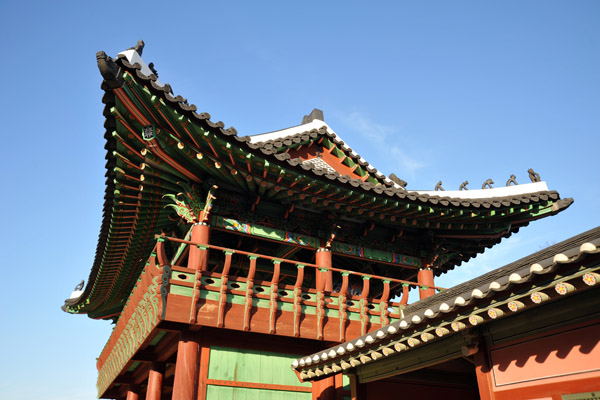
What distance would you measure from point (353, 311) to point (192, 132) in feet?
15.7

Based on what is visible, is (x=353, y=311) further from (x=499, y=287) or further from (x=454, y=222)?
(x=499, y=287)

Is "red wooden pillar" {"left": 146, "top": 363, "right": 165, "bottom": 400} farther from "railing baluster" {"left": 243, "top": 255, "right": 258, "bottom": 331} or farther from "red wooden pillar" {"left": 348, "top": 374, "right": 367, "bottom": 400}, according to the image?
"red wooden pillar" {"left": 348, "top": 374, "right": 367, "bottom": 400}

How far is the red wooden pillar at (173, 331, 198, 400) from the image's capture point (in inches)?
328

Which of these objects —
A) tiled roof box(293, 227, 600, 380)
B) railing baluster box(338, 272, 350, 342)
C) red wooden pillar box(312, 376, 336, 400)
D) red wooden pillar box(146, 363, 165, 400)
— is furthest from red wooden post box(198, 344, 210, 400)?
railing baluster box(338, 272, 350, 342)

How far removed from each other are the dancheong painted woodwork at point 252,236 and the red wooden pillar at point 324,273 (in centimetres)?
3

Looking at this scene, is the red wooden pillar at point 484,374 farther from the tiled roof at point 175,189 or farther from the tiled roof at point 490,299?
the tiled roof at point 175,189

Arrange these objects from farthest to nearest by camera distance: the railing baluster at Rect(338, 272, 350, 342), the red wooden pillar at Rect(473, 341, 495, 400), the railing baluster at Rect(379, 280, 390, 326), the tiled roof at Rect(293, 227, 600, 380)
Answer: the railing baluster at Rect(379, 280, 390, 326) < the railing baluster at Rect(338, 272, 350, 342) < the red wooden pillar at Rect(473, 341, 495, 400) < the tiled roof at Rect(293, 227, 600, 380)

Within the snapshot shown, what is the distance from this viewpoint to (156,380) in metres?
10.7

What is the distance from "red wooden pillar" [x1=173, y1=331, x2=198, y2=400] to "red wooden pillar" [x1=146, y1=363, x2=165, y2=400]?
2388 millimetres

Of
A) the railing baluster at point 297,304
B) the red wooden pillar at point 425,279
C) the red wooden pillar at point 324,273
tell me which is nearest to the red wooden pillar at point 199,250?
the railing baluster at point 297,304

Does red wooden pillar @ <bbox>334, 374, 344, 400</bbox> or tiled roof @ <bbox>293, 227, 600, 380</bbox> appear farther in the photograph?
red wooden pillar @ <bbox>334, 374, 344, 400</bbox>

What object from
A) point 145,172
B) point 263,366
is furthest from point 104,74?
point 263,366

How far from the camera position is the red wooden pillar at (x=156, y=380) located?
418 inches

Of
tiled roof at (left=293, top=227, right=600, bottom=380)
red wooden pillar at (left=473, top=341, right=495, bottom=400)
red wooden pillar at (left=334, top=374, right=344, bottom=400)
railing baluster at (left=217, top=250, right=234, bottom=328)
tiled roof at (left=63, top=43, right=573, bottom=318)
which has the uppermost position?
tiled roof at (left=63, top=43, right=573, bottom=318)
